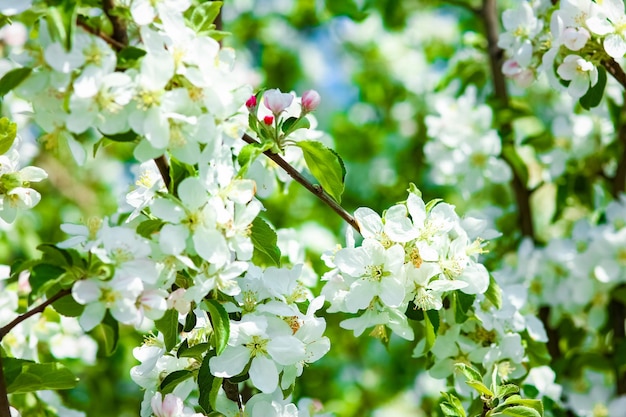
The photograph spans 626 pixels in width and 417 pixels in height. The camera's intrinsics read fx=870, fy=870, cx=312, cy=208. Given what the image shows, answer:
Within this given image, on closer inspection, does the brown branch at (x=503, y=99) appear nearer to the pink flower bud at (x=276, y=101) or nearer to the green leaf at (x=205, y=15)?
the pink flower bud at (x=276, y=101)

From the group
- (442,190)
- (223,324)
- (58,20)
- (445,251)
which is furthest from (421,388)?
(58,20)

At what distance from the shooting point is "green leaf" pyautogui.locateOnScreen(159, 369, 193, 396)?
4.39ft

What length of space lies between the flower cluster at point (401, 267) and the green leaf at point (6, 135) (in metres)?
0.55

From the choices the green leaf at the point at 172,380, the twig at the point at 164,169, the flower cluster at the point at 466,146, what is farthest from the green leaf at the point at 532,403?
the flower cluster at the point at 466,146

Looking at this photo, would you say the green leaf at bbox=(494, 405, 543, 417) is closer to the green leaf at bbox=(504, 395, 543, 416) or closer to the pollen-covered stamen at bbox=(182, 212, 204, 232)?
the green leaf at bbox=(504, 395, 543, 416)

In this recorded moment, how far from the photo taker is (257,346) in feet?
4.31

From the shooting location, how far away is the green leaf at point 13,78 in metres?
1.14

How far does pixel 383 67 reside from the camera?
11.4 feet

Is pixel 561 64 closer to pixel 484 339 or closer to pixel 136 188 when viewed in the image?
pixel 484 339

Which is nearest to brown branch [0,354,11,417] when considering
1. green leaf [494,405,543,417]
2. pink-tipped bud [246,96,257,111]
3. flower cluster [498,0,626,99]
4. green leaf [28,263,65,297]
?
green leaf [28,263,65,297]

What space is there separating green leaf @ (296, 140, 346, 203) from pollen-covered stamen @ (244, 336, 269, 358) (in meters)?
0.26

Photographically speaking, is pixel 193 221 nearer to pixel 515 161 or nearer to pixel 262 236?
pixel 262 236

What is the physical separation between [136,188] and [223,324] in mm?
354

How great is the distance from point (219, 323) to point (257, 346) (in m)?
0.12
